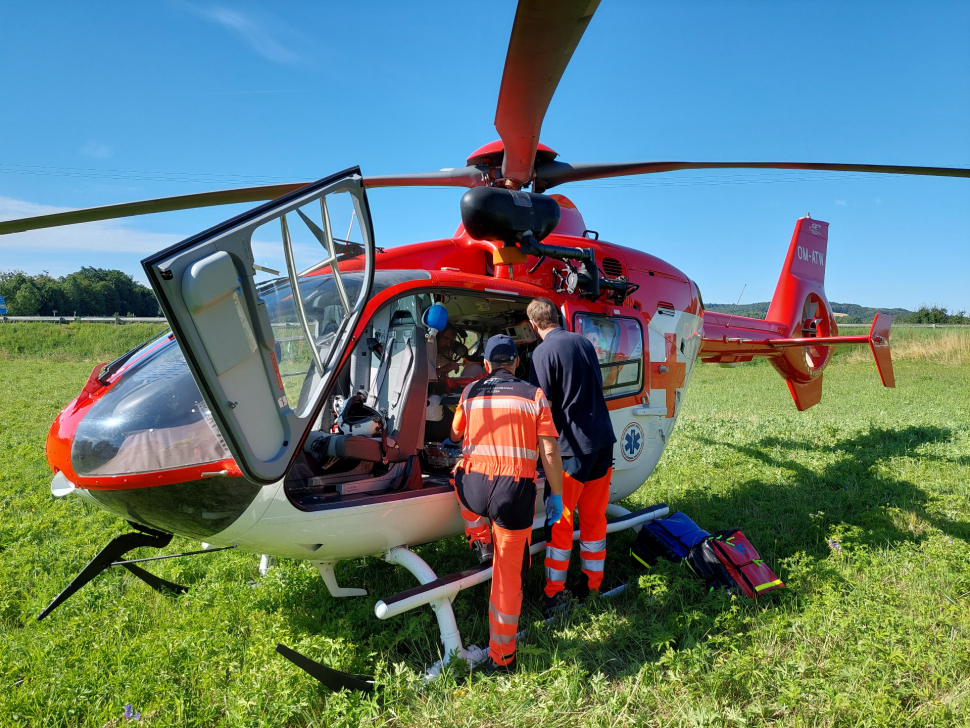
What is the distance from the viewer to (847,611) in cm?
346

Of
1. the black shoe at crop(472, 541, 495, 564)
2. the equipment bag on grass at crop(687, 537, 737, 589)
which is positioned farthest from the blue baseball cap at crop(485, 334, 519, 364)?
the equipment bag on grass at crop(687, 537, 737, 589)

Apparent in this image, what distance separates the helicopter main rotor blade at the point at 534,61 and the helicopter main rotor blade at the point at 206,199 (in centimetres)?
110

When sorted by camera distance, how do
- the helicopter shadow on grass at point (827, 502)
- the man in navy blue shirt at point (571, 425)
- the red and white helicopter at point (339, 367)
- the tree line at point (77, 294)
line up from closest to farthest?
the red and white helicopter at point (339, 367)
the man in navy blue shirt at point (571, 425)
the helicopter shadow on grass at point (827, 502)
the tree line at point (77, 294)

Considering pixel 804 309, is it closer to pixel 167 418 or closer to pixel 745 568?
pixel 745 568

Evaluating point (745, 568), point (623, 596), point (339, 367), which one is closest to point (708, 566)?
point (745, 568)

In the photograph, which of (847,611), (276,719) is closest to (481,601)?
(276,719)

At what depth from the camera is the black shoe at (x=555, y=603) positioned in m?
3.78

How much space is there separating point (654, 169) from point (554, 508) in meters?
2.54

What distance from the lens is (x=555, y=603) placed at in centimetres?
385

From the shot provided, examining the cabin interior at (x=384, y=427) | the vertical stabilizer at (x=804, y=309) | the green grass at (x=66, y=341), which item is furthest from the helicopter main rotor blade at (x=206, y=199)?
the green grass at (x=66, y=341)

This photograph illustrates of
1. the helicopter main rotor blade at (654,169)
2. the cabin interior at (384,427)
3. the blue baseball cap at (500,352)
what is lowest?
the cabin interior at (384,427)

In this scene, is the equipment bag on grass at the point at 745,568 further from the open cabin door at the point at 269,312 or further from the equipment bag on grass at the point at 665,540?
the open cabin door at the point at 269,312

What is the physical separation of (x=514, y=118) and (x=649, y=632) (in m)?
3.06

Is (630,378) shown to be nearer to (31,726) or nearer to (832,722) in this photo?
(832,722)
